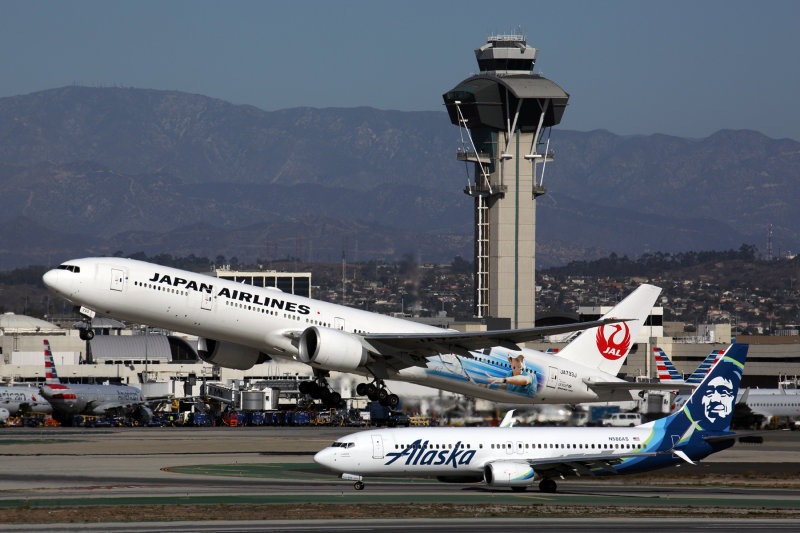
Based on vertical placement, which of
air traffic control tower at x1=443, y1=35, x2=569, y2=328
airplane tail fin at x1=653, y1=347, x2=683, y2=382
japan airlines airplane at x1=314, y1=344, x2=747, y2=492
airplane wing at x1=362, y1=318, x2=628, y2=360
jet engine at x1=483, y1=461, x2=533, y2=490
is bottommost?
jet engine at x1=483, y1=461, x2=533, y2=490

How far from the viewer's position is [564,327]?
52.9 meters

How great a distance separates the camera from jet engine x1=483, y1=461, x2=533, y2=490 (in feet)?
165

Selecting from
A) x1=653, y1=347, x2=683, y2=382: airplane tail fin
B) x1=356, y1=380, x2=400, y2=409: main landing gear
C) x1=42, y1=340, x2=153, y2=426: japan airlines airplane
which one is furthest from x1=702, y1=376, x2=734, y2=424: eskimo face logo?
x1=42, y1=340, x2=153, y2=426: japan airlines airplane

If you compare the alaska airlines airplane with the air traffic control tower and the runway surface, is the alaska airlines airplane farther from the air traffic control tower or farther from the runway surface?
the air traffic control tower

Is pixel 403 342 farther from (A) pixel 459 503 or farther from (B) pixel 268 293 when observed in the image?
(A) pixel 459 503

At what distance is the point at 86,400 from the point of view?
11281cm

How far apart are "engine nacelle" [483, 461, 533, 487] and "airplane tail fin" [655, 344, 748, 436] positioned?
6.82 meters

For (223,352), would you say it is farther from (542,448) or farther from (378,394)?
(542,448)

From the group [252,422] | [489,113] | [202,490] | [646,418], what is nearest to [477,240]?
[489,113]

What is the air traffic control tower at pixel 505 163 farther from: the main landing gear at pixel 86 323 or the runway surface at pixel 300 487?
the main landing gear at pixel 86 323

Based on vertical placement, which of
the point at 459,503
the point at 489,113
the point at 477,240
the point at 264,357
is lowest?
the point at 459,503

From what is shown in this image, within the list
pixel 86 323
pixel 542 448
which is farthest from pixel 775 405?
pixel 86 323

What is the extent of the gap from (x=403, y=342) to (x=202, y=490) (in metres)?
11.5

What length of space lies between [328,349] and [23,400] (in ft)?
215
